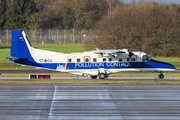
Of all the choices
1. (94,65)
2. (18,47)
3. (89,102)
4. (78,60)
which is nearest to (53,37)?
(18,47)

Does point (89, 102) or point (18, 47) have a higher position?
point (18, 47)

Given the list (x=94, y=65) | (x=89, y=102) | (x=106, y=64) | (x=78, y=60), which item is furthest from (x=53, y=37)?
(x=89, y=102)

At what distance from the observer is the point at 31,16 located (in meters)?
96.3

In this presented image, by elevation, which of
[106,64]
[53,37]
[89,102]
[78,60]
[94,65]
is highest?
[53,37]

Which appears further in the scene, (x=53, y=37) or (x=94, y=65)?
(x=53, y=37)

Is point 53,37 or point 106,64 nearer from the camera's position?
point 106,64

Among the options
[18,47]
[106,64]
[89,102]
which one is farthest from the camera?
[106,64]

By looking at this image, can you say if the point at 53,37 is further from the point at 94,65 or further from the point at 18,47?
the point at 94,65

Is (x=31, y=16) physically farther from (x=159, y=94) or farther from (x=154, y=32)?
(x=159, y=94)

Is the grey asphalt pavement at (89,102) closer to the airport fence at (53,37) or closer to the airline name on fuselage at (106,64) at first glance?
the airline name on fuselage at (106,64)

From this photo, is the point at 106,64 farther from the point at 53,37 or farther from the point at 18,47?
the point at 53,37

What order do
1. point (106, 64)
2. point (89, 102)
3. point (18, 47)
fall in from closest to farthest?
point (89, 102), point (18, 47), point (106, 64)

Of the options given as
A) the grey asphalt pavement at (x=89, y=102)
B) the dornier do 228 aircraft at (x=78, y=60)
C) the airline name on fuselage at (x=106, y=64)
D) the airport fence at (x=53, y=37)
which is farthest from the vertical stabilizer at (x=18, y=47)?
the airport fence at (x=53, y=37)

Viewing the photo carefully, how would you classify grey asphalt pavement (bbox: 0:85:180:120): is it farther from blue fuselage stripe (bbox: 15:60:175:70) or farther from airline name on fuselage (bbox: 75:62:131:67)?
airline name on fuselage (bbox: 75:62:131:67)
